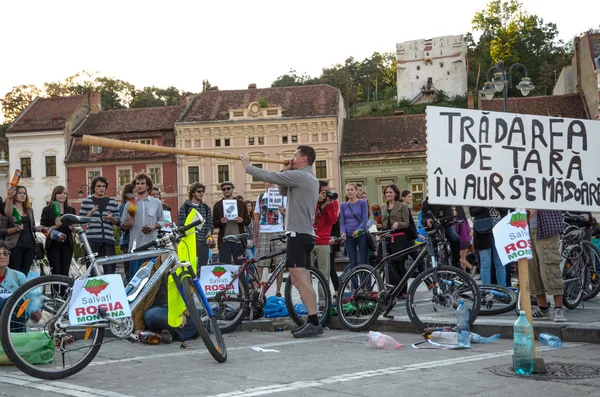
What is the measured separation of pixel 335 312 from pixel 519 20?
11395cm

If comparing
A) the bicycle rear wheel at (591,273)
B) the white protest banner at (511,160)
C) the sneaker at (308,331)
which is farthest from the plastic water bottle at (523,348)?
the bicycle rear wheel at (591,273)

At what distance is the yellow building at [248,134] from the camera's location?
216 ft

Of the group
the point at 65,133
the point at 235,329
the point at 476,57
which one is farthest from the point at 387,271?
the point at 476,57

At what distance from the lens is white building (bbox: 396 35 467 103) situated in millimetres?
115312

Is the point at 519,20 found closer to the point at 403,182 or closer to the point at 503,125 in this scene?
the point at 403,182

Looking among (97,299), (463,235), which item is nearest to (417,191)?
(463,235)

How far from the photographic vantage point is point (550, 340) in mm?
8250

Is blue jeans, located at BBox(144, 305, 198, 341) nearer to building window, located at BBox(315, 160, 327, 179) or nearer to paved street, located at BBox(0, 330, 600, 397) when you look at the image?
paved street, located at BBox(0, 330, 600, 397)

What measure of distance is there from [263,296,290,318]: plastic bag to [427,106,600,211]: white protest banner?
4.91 metres

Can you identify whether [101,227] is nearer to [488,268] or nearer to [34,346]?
[34,346]

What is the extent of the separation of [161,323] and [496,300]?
4.07 meters

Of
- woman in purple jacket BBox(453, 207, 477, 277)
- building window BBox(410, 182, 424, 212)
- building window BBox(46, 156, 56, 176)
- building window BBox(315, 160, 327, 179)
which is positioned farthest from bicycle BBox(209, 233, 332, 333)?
building window BBox(46, 156, 56, 176)

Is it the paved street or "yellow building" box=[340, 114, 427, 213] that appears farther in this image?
"yellow building" box=[340, 114, 427, 213]

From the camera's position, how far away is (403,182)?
210 ft
